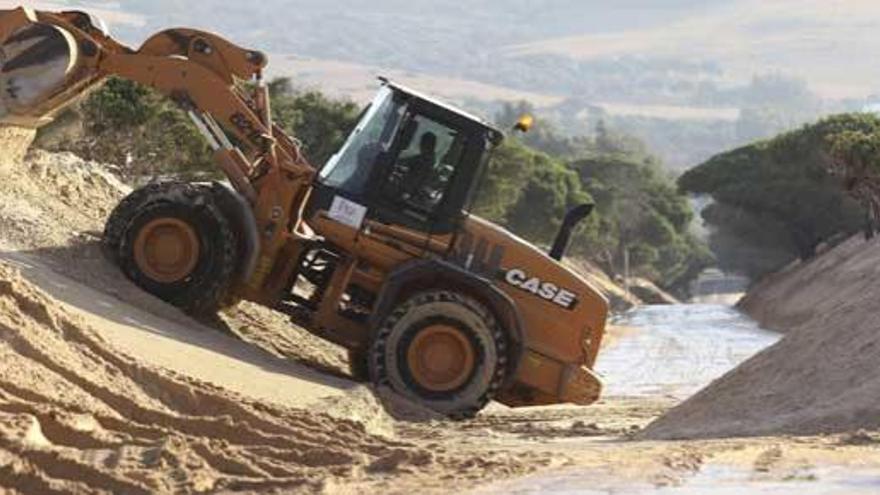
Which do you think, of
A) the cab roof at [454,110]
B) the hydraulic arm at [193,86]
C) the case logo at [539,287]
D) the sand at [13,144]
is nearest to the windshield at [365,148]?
the cab roof at [454,110]

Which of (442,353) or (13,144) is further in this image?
(13,144)

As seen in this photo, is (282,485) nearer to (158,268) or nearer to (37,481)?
(37,481)

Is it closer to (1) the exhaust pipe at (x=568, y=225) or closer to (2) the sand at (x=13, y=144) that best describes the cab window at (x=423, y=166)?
(1) the exhaust pipe at (x=568, y=225)

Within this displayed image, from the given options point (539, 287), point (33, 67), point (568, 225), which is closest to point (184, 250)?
point (33, 67)

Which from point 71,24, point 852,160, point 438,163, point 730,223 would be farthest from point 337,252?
point 730,223

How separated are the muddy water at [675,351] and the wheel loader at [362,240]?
7.20 m

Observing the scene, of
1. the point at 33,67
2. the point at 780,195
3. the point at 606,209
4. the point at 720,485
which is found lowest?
the point at 720,485

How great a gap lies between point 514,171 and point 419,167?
4454 centimetres

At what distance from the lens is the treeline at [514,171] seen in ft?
95.6

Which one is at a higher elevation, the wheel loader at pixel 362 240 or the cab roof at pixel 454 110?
the cab roof at pixel 454 110

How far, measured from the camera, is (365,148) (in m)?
12.8

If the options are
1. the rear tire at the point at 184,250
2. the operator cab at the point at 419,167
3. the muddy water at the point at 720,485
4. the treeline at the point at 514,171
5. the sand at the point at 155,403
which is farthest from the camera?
the treeline at the point at 514,171

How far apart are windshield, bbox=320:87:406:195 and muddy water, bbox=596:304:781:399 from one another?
8.14 metres

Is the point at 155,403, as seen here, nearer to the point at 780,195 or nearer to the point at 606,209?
the point at 780,195
